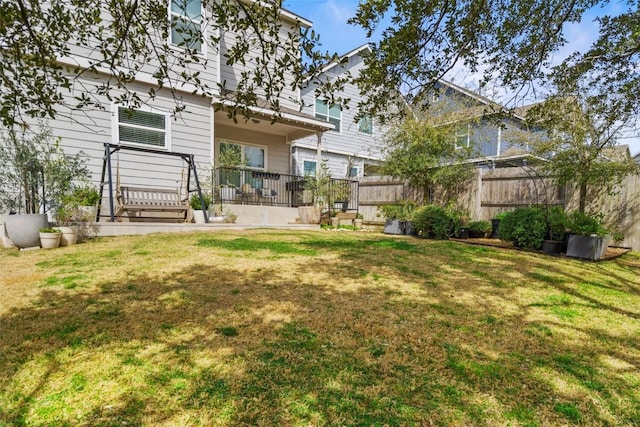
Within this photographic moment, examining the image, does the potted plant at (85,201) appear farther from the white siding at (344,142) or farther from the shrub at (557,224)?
the shrub at (557,224)

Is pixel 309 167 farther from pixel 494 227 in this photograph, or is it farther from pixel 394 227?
pixel 494 227

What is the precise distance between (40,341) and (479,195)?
31.2ft

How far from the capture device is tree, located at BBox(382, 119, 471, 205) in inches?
354

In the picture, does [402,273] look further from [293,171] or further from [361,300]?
[293,171]

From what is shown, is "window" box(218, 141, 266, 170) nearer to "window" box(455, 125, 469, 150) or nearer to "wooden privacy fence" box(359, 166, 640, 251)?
"wooden privacy fence" box(359, 166, 640, 251)

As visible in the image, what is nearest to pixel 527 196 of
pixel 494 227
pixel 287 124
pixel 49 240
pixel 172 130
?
pixel 494 227

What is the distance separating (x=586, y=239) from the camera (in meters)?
5.48

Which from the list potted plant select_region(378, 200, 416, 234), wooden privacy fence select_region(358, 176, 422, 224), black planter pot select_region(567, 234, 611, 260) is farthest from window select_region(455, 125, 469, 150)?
black planter pot select_region(567, 234, 611, 260)

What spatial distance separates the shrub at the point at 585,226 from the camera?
5547 millimetres

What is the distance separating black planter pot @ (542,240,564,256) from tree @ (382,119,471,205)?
3423 millimetres

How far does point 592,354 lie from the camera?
6.98ft

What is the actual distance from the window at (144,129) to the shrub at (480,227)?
839 centimetres

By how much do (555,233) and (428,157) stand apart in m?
3.84

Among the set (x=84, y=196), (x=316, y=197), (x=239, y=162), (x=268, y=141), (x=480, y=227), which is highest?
(x=268, y=141)
